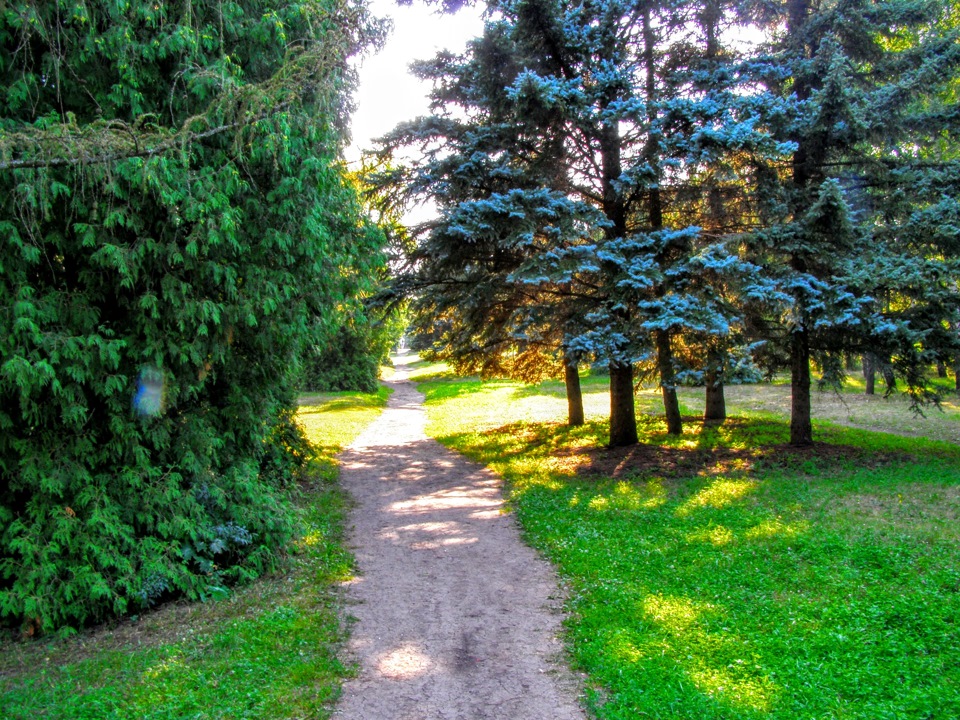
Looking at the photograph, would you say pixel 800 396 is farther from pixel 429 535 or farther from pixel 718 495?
pixel 429 535

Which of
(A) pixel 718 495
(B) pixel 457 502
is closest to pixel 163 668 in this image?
(B) pixel 457 502

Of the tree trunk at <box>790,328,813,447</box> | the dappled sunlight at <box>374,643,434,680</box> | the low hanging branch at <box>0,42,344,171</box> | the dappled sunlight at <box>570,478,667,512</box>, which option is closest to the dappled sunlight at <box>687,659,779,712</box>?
the dappled sunlight at <box>374,643,434,680</box>

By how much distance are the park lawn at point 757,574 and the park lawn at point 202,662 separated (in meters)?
2.15

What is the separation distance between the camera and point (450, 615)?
5.77m

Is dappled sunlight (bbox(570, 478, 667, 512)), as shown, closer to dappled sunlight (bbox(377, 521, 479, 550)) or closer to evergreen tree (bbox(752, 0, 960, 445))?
dappled sunlight (bbox(377, 521, 479, 550))

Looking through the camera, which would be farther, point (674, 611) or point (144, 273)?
point (144, 273)

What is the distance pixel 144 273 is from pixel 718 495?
26.9 feet

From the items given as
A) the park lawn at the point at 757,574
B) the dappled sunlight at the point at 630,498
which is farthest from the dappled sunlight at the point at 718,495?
the dappled sunlight at the point at 630,498

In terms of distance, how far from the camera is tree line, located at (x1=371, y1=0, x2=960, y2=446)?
1032 centimetres

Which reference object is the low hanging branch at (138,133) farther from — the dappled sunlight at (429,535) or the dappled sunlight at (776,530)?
the dappled sunlight at (776,530)

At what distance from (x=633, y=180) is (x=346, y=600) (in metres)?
7.89

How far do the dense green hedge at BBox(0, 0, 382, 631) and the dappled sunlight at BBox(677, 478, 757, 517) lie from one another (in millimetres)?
5494

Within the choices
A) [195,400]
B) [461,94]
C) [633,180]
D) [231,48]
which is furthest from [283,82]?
[461,94]

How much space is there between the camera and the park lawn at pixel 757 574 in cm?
436
